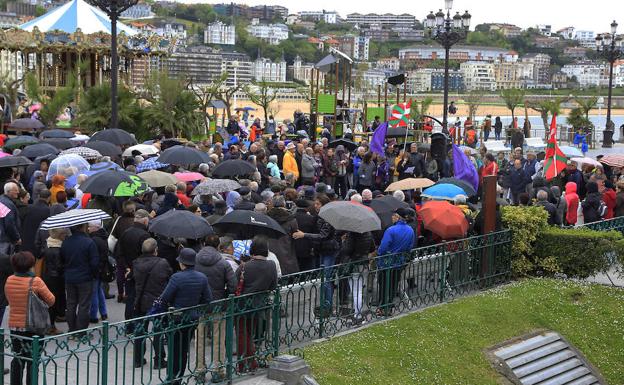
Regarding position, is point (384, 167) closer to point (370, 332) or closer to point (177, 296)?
point (370, 332)

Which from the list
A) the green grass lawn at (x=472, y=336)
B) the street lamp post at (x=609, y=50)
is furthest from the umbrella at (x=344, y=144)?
the street lamp post at (x=609, y=50)

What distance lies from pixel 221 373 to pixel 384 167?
1104 centimetres

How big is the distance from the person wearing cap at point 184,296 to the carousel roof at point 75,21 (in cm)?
2920

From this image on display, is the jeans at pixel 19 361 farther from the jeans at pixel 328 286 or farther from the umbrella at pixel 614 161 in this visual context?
the umbrella at pixel 614 161

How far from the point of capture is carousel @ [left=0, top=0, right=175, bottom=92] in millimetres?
37031

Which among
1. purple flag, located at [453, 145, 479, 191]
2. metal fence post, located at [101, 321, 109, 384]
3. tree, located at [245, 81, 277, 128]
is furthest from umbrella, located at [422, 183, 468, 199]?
tree, located at [245, 81, 277, 128]

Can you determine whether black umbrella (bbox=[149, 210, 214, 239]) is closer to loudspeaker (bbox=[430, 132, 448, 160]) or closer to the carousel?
loudspeaker (bbox=[430, 132, 448, 160])

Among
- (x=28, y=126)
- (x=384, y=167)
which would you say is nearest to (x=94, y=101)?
(x=28, y=126)

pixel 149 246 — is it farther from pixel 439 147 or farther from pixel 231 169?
pixel 439 147

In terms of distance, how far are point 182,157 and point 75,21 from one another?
908 inches

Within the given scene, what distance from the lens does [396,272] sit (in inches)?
497

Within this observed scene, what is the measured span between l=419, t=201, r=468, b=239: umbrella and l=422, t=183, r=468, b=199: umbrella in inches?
62.7

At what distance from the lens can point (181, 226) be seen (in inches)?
440

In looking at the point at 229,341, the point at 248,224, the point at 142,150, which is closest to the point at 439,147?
the point at 142,150
